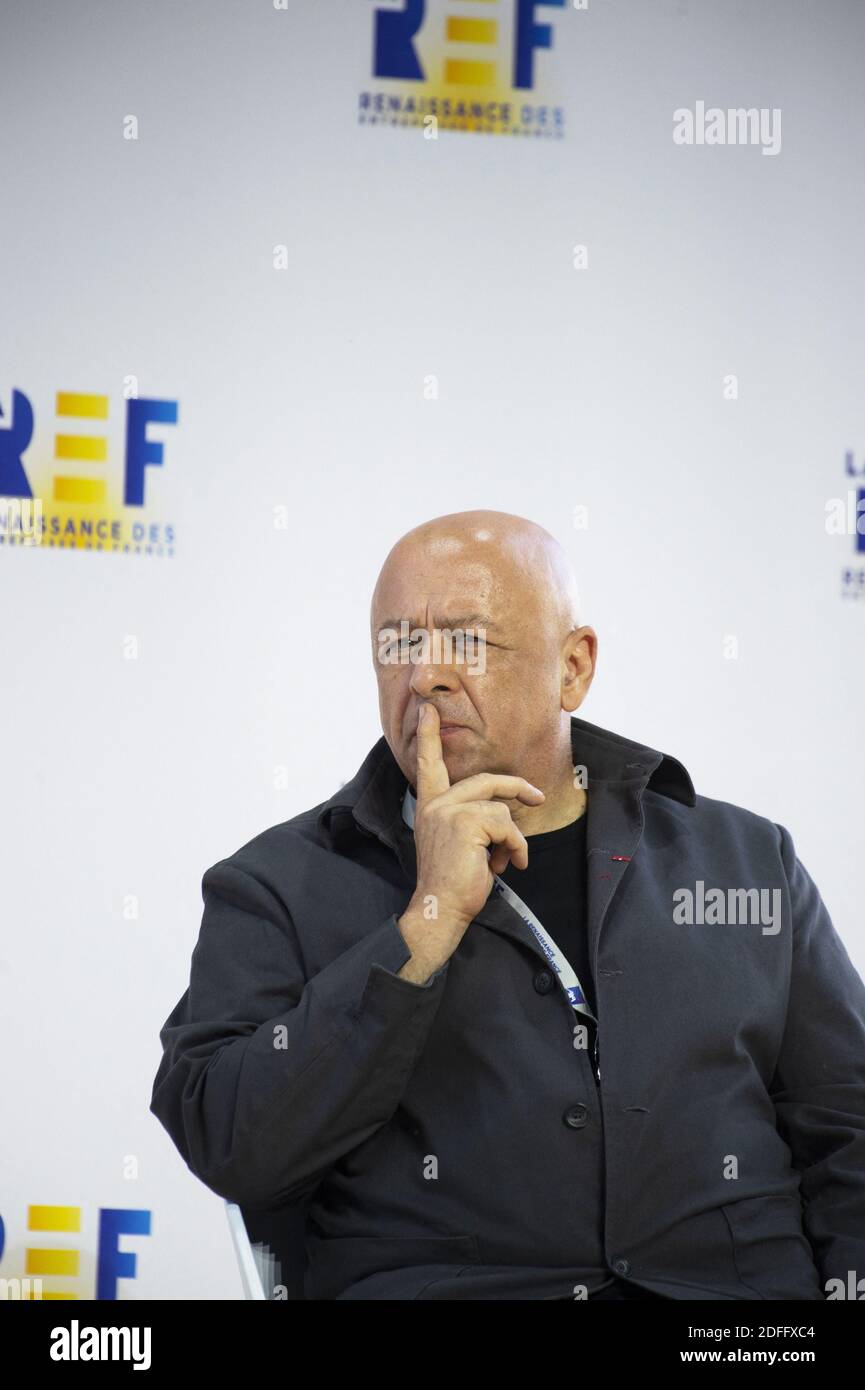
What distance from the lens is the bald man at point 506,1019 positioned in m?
1.74

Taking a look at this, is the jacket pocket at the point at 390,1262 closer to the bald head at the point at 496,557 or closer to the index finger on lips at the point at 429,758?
the index finger on lips at the point at 429,758

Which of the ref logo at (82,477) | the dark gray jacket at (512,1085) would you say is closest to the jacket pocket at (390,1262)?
the dark gray jacket at (512,1085)

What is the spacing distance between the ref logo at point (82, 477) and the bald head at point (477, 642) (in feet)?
3.96

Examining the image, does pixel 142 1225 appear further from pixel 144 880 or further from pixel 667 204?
pixel 667 204

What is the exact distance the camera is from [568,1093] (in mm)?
1820

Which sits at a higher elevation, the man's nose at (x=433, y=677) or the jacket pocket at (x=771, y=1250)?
the man's nose at (x=433, y=677)

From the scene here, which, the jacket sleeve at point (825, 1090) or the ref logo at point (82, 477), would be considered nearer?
the jacket sleeve at point (825, 1090)

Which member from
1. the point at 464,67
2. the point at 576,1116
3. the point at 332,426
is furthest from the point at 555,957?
the point at 464,67

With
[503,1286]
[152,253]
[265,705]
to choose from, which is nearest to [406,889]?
[503,1286]

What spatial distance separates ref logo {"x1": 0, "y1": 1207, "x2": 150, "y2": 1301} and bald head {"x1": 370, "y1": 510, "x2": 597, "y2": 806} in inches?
60.0

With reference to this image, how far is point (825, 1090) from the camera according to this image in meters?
1.96

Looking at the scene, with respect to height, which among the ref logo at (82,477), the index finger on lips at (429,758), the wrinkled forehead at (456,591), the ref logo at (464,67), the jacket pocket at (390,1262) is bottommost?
the jacket pocket at (390,1262)

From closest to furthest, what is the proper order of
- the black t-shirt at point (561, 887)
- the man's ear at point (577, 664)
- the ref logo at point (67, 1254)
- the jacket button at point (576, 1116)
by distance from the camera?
the jacket button at point (576, 1116) < the black t-shirt at point (561, 887) < the man's ear at point (577, 664) < the ref logo at point (67, 1254)

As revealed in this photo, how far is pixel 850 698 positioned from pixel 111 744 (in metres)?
1.64
